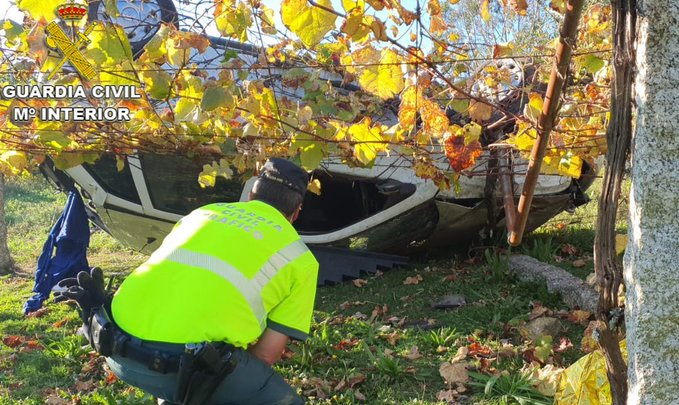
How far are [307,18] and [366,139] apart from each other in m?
1.14

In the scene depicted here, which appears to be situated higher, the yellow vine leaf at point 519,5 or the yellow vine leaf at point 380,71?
the yellow vine leaf at point 519,5

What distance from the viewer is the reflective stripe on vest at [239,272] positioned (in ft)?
7.38

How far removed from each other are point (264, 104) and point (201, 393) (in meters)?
1.76

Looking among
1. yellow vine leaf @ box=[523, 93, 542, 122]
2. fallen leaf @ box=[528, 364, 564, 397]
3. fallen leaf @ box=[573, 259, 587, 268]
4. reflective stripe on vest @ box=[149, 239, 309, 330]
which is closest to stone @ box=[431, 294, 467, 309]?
fallen leaf @ box=[573, 259, 587, 268]

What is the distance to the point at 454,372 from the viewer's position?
3807mm

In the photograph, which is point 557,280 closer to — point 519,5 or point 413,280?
A: point 413,280

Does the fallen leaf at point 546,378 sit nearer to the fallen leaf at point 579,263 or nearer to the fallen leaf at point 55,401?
the fallen leaf at point 579,263

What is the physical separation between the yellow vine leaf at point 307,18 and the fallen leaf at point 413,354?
2642 millimetres

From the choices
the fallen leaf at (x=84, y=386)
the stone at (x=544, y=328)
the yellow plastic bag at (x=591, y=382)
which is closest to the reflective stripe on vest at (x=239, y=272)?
the yellow plastic bag at (x=591, y=382)

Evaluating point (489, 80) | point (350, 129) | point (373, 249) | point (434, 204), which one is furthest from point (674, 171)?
point (373, 249)

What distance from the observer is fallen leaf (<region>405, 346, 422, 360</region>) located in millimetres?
4203

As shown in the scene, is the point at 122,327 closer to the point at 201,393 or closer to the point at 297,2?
the point at 201,393

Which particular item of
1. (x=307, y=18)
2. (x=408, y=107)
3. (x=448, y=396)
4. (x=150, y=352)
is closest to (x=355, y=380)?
(x=448, y=396)
